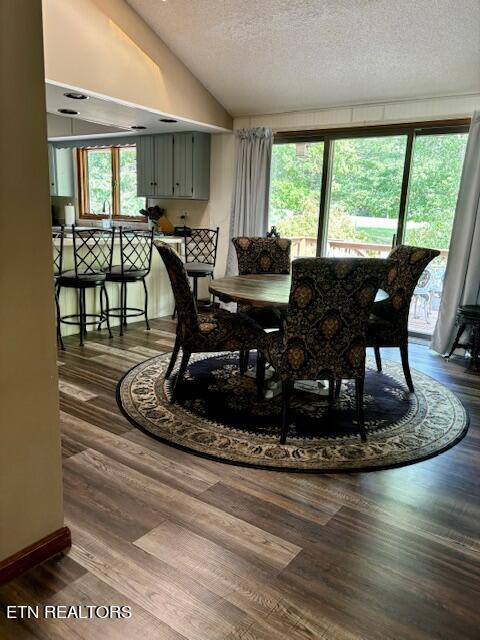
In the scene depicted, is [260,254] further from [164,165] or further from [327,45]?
[164,165]

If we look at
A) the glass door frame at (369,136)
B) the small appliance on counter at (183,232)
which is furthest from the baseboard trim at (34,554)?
the small appliance on counter at (183,232)

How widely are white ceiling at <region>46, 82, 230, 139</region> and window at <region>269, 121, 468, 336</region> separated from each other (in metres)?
1.24

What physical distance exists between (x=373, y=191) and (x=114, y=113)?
9.48 feet

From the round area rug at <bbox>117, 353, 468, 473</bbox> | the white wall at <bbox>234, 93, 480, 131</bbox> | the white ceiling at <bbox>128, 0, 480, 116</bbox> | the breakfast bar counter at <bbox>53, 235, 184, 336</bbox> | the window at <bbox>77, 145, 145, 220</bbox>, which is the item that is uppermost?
the white ceiling at <bbox>128, 0, 480, 116</bbox>

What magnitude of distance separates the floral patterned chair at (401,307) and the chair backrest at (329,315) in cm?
78

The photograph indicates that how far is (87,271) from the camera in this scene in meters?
4.71

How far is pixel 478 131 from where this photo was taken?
425 centimetres

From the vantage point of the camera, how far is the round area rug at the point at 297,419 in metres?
2.61

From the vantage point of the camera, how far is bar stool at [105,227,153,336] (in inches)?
189

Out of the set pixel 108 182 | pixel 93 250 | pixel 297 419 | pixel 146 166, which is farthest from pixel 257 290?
pixel 108 182

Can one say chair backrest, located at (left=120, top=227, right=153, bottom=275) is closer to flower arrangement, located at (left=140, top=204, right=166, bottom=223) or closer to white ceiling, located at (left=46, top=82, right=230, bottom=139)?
white ceiling, located at (left=46, top=82, right=230, bottom=139)

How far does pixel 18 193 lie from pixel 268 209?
15.1 ft

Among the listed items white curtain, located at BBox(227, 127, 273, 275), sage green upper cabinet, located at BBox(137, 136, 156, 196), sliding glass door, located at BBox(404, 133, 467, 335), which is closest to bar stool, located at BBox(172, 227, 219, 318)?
white curtain, located at BBox(227, 127, 273, 275)

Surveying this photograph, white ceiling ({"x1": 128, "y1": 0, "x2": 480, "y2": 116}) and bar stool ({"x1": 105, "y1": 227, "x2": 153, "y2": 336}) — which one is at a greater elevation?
white ceiling ({"x1": 128, "y1": 0, "x2": 480, "y2": 116})
